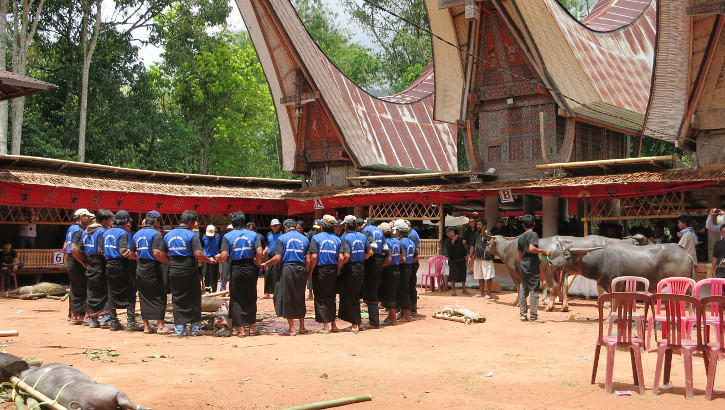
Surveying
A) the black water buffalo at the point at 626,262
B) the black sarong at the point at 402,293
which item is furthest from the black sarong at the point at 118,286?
the black water buffalo at the point at 626,262

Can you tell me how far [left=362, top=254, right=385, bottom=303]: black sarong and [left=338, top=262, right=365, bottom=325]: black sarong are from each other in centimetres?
45

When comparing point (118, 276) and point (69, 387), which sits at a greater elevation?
point (118, 276)

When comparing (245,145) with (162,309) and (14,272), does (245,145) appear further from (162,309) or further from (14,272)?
(162,309)

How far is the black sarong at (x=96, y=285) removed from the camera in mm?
10703

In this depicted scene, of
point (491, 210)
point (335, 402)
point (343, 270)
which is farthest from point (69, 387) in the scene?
point (491, 210)

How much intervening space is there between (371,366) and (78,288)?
6083 mm

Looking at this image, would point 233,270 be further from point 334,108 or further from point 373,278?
point 334,108

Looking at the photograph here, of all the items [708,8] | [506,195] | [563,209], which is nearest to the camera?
[708,8]

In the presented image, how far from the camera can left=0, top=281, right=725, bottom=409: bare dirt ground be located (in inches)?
235

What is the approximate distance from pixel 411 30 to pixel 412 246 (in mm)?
24071

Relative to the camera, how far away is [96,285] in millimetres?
10781

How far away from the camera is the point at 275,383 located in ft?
21.6

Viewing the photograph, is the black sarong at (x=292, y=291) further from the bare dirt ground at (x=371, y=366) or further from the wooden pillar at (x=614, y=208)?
the wooden pillar at (x=614, y=208)

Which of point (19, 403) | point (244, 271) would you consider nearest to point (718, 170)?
point (244, 271)
